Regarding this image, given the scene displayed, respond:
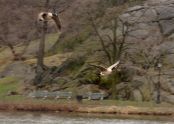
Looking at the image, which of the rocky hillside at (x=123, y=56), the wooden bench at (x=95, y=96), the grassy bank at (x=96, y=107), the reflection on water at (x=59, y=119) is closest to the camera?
the reflection on water at (x=59, y=119)

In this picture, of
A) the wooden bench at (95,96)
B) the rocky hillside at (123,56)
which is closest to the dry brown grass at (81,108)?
the wooden bench at (95,96)

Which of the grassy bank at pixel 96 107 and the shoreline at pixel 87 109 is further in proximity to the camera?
the grassy bank at pixel 96 107

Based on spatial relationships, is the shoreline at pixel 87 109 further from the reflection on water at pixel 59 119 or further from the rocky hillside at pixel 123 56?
the rocky hillside at pixel 123 56

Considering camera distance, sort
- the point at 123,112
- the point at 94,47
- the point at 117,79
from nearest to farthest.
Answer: the point at 123,112 < the point at 117,79 < the point at 94,47

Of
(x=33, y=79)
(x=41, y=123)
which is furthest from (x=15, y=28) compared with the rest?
(x=41, y=123)

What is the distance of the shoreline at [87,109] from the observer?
54.7 m

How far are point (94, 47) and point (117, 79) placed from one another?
654 centimetres

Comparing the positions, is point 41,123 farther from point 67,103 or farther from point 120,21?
point 120,21

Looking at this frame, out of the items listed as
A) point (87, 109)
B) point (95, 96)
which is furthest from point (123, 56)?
point (87, 109)

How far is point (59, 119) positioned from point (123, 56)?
20.6m

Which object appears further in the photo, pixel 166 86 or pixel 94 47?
pixel 94 47

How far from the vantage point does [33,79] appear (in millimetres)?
72250

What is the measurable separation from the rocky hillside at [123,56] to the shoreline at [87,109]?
592cm

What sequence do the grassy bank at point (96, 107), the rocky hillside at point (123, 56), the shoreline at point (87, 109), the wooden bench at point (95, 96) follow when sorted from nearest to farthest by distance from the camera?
the shoreline at point (87, 109) < the grassy bank at point (96, 107) < the wooden bench at point (95, 96) < the rocky hillside at point (123, 56)
